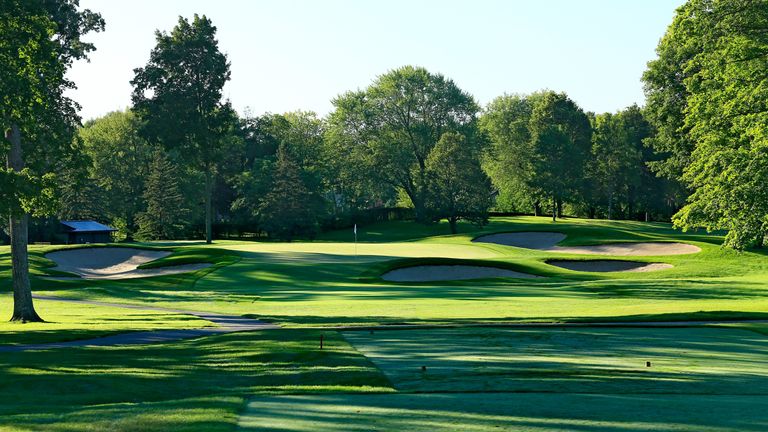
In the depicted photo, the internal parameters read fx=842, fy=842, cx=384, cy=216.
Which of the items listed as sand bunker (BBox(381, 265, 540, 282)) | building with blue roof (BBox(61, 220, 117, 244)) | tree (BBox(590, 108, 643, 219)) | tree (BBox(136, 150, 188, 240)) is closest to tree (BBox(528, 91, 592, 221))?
tree (BBox(590, 108, 643, 219))

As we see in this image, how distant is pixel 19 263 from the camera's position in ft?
110

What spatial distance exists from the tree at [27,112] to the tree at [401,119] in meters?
74.4

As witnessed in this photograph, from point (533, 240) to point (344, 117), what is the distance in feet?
136

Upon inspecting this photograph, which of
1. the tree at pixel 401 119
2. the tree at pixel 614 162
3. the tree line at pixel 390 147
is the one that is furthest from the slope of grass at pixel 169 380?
the tree at pixel 614 162

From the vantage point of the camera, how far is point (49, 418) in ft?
36.2

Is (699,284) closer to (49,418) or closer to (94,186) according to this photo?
(49,418)

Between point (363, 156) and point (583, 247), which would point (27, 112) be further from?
point (363, 156)

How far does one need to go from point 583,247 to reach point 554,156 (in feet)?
102

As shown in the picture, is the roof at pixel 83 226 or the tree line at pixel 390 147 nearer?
the tree line at pixel 390 147

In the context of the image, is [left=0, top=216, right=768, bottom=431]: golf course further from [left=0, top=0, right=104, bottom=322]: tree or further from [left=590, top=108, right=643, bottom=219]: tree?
[left=590, top=108, right=643, bottom=219]: tree

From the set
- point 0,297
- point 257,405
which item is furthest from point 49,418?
point 0,297

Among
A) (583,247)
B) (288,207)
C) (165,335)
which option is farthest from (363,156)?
(165,335)

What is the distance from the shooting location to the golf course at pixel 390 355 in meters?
11.0

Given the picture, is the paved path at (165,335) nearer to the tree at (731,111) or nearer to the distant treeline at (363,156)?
the tree at (731,111)
